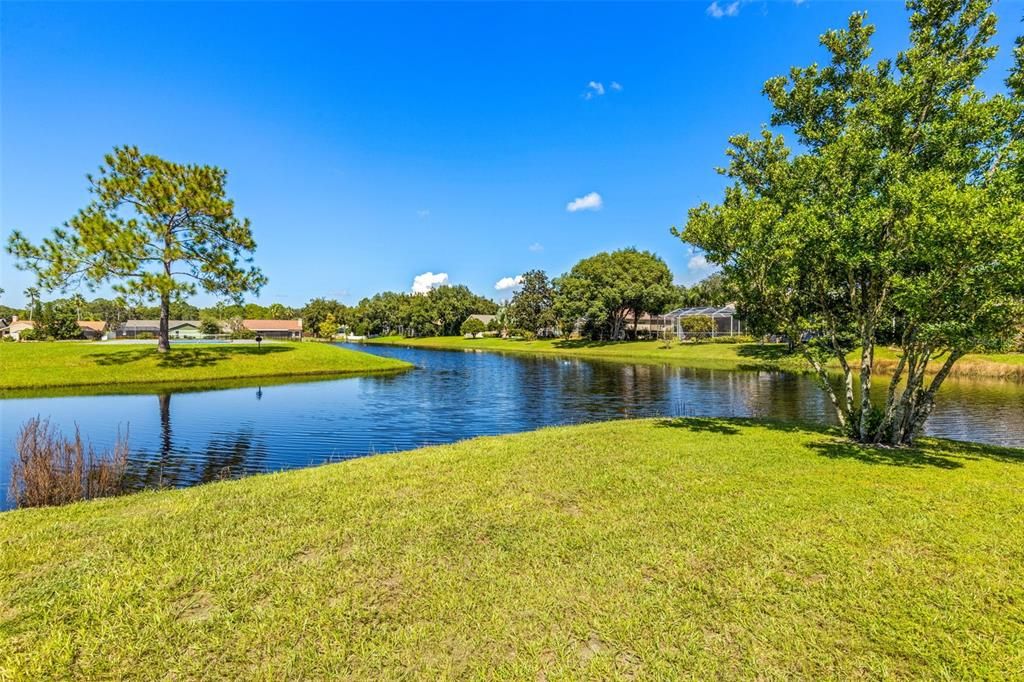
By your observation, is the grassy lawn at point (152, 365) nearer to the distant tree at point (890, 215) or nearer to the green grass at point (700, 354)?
the green grass at point (700, 354)

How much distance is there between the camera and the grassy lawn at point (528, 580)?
4520mm

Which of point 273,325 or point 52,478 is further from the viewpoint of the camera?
point 273,325

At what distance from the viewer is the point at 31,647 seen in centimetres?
461

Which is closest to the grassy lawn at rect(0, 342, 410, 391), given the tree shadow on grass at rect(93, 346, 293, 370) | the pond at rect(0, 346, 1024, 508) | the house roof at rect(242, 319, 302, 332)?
the tree shadow on grass at rect(93, 346, 293, 370)

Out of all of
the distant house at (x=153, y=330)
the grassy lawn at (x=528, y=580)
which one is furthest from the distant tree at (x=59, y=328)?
the grassy lawn at (x=528, y=580)

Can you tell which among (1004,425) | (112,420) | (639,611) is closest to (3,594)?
(639,611)

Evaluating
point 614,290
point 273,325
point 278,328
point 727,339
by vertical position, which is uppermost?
point 614,290

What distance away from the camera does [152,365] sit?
3491 cm

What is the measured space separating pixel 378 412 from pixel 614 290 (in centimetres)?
5702

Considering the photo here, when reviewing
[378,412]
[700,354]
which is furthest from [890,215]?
[700,354]

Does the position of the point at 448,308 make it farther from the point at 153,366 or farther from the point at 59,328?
the point at 153,366

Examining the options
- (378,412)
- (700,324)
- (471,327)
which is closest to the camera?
Answer: (378,412)

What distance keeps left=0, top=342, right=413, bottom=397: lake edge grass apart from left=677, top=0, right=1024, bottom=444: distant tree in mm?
34019

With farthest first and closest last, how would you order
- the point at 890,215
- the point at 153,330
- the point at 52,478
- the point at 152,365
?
the point at 153,330 → the point at 152,365 → the point at 890,215 → the point at 52,478
